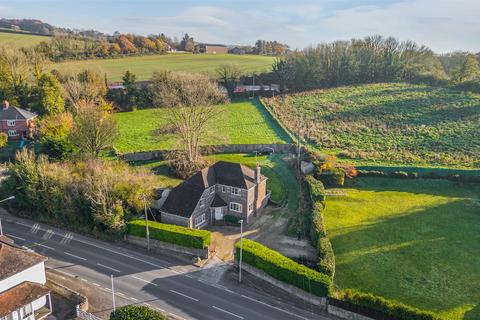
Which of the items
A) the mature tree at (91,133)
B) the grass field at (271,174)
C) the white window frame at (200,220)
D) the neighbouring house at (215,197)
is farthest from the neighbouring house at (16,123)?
the white window frame at (200,220)

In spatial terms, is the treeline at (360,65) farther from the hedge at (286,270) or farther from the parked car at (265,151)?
the hedge at (286,270)

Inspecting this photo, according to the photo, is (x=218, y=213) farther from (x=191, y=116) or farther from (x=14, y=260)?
(x=14, y=260)

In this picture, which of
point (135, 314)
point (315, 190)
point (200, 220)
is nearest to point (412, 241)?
point (315, 190)

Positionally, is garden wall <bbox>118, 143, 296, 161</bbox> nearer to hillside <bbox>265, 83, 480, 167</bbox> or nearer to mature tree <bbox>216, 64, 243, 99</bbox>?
hillside <bbox>265, 83, 480, 167</bbox>

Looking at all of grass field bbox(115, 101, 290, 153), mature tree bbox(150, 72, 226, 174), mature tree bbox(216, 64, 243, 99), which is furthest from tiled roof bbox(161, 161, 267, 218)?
mature tree bbox(216, 64, 243, 99)

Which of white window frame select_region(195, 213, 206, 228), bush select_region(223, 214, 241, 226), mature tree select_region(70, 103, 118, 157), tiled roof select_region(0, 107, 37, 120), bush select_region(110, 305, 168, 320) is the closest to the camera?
bush select_region(110, 305, 168, 320)

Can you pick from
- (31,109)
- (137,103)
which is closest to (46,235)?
(31,109)
